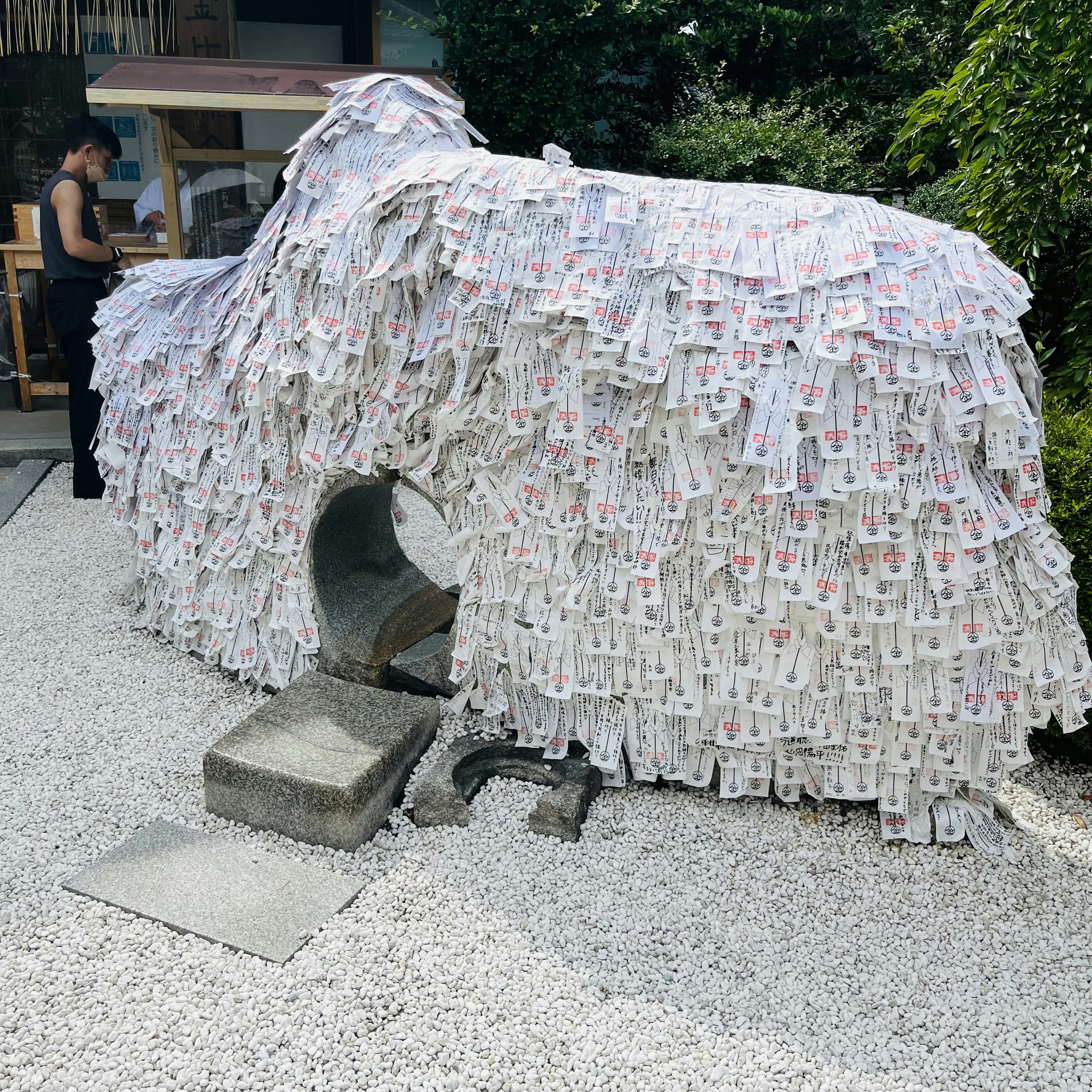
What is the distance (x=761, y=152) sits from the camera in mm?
9078

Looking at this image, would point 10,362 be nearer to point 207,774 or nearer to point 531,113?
point 531,113

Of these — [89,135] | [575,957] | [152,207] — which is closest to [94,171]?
[89,135]

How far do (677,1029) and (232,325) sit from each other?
3.29 m

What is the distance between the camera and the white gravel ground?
2.69m

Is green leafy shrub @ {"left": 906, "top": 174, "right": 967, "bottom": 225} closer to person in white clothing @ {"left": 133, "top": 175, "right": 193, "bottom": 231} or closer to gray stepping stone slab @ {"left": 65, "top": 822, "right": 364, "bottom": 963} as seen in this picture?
person in white clothing @ {"left": 133, "top": 175, "right": 193, "bottom": 231}

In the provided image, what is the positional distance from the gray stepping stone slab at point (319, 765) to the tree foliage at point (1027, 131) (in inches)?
156

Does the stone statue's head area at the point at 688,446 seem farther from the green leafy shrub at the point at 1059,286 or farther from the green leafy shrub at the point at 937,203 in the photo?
the green leafy shrub at the point at 937,203

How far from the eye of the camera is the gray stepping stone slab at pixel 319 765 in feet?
11.4

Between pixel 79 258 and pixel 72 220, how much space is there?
23cm

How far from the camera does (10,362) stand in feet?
29.4

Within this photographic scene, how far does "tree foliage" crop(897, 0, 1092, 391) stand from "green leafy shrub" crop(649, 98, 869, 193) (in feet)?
10.5

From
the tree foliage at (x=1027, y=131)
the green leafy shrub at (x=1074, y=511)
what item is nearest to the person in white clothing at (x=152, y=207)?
the tree foliage at (x=1027, y=131)

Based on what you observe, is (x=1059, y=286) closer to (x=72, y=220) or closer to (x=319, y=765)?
(x=319, y=765)

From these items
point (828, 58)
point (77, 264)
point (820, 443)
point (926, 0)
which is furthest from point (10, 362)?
point (926, 0)
